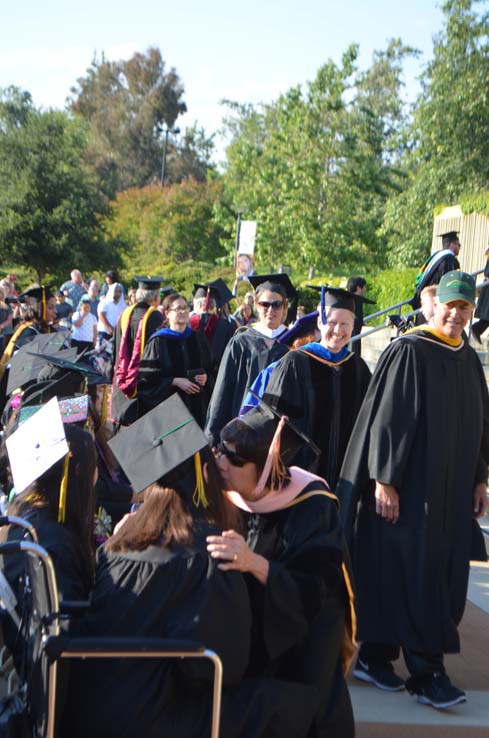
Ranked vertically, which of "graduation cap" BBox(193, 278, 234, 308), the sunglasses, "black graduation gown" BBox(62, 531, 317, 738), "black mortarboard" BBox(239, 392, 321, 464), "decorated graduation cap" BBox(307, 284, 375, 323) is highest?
"graduation cap" BBox(193, 278, 234, 308)

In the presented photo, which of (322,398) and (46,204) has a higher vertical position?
(46,204)

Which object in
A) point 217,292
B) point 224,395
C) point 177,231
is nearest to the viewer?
point 224,395

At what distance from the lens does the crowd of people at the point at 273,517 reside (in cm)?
275

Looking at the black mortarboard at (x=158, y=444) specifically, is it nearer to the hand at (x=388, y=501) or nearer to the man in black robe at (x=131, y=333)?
the hand at (x=388, y=501)

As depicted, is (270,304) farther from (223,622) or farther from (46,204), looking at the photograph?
(46,204)

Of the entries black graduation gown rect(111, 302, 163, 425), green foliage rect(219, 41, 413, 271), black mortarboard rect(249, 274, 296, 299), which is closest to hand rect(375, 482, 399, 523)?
black mortarboard rect(249, 274, 296, 299)

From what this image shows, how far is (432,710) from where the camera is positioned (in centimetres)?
420

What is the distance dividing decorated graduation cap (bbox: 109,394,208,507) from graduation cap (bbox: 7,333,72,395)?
2.56 meters

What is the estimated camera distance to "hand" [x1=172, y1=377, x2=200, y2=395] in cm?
821

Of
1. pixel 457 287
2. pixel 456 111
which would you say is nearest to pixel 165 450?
pixel 457 287

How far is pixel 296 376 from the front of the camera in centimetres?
523

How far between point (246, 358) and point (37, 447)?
3.41 metres

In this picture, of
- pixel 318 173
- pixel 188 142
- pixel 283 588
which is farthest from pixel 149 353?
pixel 188 142

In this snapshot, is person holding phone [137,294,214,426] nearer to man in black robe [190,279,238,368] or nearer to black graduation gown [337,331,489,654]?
man in black robe [190,279,238,368]
